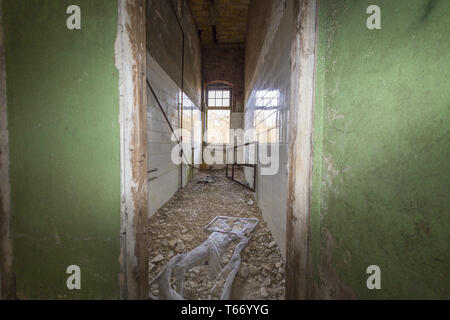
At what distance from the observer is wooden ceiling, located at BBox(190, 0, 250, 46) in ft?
16.2

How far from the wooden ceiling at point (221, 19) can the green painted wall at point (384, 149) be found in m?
5.23

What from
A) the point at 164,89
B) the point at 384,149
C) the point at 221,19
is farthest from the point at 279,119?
the point at 221,19

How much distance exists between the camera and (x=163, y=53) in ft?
9.46

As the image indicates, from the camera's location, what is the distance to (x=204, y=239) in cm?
209

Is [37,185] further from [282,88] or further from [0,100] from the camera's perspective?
[282,88]

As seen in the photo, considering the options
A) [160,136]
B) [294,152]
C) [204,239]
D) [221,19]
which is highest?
[221,19]

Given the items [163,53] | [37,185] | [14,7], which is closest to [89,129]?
[37,185]

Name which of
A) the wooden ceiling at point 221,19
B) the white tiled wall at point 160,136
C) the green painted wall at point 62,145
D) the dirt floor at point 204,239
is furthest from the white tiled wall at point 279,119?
the wooden ceiling at point 221,19

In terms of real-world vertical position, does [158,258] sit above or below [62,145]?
below

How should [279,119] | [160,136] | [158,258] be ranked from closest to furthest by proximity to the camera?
1. [158,258]
2. [279,119]
3. [160,136]

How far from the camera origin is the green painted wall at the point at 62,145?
1006mm

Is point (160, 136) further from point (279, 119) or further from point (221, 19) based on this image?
point (221, 19)

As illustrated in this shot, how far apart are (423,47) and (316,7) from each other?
0.63 metres

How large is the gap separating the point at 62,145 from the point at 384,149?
1.54 m
